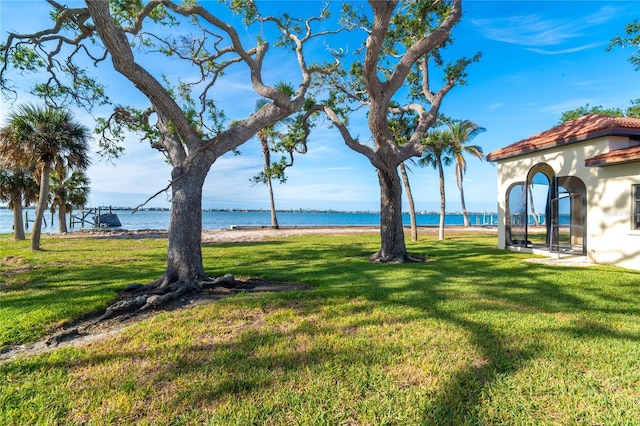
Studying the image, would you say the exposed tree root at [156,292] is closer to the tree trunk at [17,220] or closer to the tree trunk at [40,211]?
the tree trunk at [40,211]

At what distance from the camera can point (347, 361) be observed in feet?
10.1

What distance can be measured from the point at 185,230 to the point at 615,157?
11.0m

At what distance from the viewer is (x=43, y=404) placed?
2467mm

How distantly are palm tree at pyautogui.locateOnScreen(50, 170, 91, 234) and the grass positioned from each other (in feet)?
68.8

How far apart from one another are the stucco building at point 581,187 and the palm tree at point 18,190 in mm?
22973

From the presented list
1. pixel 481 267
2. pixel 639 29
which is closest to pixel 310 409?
pixel 481 267

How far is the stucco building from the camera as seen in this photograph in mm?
8336

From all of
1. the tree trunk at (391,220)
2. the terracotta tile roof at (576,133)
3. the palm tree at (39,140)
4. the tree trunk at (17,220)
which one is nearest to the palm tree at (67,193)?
the tree trunk at (17,220)

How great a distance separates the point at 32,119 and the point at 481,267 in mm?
17892

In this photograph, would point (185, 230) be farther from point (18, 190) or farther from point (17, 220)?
point (18, 190)

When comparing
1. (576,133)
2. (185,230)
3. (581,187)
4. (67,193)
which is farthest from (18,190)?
(581,187)

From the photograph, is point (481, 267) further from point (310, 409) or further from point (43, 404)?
point (43, 404)

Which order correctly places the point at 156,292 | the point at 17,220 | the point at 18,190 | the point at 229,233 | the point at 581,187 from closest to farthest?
the point at 156,292 → the point at 581,187 → the point at 17,220 → the point at 18,190 → the point at 229,233

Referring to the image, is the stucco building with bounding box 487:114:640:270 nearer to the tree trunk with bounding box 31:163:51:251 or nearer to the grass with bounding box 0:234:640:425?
the grass with bounding box 0:234:640:425
